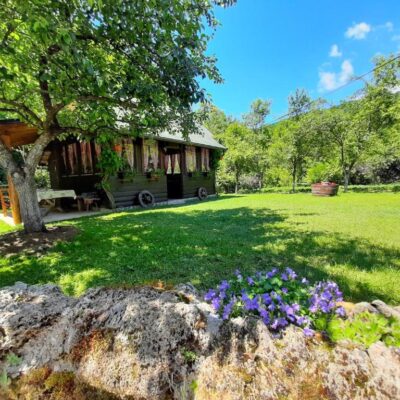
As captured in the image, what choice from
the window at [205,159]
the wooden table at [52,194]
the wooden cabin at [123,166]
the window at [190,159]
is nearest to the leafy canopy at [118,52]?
the wooden table at [52,194]

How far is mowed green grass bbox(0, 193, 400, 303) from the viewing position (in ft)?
9.51

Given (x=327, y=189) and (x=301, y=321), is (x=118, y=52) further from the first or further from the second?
(x=327, y=189)

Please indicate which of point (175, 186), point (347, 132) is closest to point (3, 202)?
point (175, 186)

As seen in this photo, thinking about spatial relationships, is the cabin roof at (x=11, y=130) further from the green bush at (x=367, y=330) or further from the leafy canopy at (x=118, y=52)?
the green bush at (x=367, y=330)

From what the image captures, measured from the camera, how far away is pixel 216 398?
953 mm

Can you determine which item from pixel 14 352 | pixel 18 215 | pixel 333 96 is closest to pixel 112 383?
pixel 14 352

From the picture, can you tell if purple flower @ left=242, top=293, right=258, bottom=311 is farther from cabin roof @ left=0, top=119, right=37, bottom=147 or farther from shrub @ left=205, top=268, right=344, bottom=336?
cabin roof @ left=0, top=119, right=37, bottom=147

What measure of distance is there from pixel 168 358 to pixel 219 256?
2.56 m

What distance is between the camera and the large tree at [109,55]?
9.52 ft

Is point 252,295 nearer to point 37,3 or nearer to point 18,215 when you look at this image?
point 37,3

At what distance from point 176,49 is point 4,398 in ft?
12.6

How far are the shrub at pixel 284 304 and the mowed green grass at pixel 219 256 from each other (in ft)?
3.98

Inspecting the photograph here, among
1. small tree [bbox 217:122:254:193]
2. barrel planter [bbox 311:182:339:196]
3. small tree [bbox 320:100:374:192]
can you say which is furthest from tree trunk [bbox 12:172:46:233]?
small tree [bbox 320:100:374:192]

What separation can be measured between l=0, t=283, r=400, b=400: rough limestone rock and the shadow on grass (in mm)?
1481
